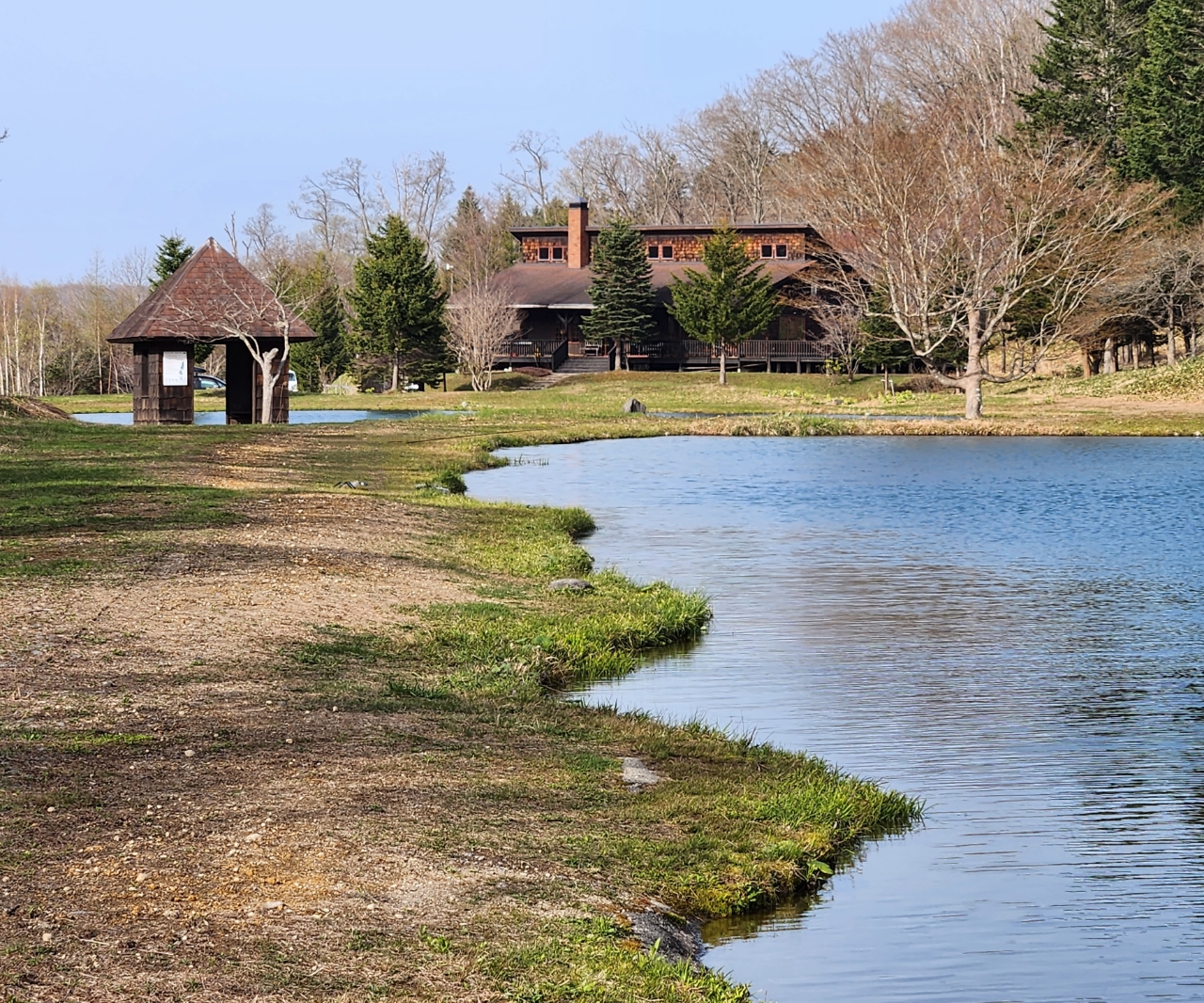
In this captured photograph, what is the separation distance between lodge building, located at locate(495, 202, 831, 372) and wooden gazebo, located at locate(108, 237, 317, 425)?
29.3 metres

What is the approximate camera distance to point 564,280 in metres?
73.9

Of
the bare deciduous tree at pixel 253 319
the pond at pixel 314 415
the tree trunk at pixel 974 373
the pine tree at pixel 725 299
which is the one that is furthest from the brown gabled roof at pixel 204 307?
the pine tree at pixel 725 299

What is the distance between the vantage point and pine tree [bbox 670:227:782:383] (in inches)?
2457

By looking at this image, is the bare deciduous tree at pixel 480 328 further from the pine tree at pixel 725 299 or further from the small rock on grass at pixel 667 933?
the small rock on grass at pixel 667 933

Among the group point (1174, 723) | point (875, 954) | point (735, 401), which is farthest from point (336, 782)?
point (735, 401)

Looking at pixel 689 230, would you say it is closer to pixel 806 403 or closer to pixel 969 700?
pixel 806 403

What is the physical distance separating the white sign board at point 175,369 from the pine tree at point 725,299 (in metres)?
28.0

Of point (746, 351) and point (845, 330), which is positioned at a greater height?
point (845, 330)

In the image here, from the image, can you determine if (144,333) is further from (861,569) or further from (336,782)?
(336,782)

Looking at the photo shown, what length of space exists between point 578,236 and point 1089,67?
27.6m

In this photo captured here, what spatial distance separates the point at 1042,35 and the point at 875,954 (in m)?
77.6

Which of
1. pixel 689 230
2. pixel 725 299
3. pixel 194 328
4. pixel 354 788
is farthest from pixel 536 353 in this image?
pixel 354 788

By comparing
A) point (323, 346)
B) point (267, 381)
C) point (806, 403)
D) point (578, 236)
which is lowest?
point (806, 403)

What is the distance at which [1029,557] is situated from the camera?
18156 mm
